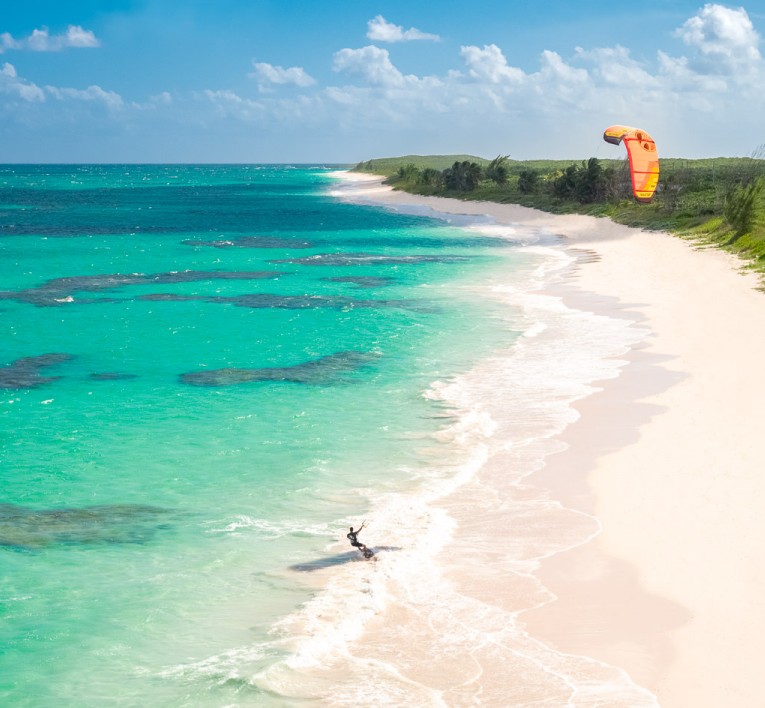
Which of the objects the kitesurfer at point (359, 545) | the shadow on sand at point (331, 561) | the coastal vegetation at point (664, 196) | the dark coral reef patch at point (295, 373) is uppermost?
the coastal vegetation at point (664, 196)

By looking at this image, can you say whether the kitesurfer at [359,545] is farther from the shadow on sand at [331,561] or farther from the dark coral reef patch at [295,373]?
the dark coral reef patch at [295,373]

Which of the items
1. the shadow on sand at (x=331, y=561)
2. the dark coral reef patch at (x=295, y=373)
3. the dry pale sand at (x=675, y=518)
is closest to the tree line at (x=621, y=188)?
the dry pale sand at (x=675, y=518)

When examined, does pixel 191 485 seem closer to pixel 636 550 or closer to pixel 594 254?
pixel 636 550

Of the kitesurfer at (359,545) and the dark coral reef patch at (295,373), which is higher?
the dark coral reef patch at (295,373)

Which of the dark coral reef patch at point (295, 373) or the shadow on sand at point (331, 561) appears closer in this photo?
the shadow on sand at point (331, 561)

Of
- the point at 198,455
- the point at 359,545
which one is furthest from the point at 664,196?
the point at 359,545

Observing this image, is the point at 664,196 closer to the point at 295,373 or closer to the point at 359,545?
the point at 295,373

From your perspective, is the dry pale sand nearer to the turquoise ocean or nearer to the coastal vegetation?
the turquoise ocean
